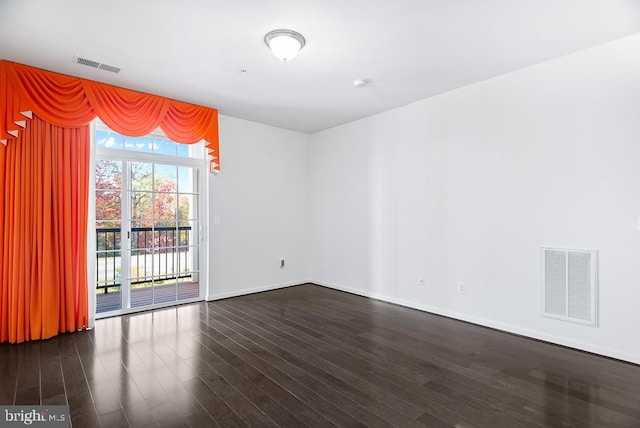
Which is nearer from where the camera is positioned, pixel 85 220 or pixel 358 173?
pixel 85 220

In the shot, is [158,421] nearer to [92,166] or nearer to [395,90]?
[92,166]

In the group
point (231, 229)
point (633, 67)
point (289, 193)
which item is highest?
point (633, 67)

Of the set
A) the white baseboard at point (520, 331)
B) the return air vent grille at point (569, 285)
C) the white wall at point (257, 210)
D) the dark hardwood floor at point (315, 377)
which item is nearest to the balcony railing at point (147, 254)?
the white wall at point (257, 210)

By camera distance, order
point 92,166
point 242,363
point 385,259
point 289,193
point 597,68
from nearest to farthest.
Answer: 1. point 242,363
2. point 597,68
3. point 92,166
4. point 385,259
5. point 289,193

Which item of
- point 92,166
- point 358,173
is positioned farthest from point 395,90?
point 92,166

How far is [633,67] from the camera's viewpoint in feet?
9.04

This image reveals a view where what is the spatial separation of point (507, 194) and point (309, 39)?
2575 millimetres

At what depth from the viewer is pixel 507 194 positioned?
3.50 metres

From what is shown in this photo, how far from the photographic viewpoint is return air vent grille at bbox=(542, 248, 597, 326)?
295 centimetres

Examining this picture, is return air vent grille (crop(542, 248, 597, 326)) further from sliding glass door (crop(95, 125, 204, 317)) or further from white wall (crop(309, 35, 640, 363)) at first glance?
sliding glass door (crop(95, 125, 204, 317))

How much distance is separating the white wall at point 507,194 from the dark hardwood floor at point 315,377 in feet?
1.75

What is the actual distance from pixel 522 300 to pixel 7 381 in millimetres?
4545

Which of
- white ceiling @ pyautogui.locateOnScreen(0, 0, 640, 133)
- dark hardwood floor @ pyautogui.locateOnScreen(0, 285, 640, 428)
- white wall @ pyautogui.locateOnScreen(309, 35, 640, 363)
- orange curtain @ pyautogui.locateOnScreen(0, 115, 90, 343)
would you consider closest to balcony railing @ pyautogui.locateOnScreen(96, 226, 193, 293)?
orange curtain @ pyautogui.locateOnScreen(0, 115, 90, 343)

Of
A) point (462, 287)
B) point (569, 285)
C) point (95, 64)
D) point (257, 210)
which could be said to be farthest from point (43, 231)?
point (569, 285)
